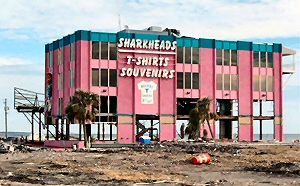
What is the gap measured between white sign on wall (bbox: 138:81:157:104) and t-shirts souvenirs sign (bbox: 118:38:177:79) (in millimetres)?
1047

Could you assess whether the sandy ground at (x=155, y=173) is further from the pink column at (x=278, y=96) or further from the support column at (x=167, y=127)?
the pink column at (x=278, y=96)

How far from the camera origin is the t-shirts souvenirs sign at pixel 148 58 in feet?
232

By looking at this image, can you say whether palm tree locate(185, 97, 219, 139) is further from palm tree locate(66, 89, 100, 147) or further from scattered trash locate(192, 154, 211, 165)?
scattered trash locate(192, 154, 211, 165)

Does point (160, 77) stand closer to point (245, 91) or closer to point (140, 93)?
point (140, 93)

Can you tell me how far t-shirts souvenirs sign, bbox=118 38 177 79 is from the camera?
70.6 m

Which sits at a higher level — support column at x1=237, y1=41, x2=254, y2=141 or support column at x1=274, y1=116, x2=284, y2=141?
support column at x1=237, y1=41, x2=254, y2=141

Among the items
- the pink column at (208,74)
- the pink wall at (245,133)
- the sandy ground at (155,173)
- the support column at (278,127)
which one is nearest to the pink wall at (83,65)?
the pink column at (208,74)

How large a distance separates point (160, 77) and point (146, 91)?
2.67 m

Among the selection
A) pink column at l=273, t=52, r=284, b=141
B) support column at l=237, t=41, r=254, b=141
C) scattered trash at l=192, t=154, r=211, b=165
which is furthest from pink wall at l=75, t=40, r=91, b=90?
scattered trash at l=192, t=154, r=211, b=165

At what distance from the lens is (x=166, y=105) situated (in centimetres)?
7300

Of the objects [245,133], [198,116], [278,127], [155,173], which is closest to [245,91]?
[245,133]

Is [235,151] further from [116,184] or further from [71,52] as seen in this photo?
[71,52]

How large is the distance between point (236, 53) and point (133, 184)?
5474 centimetres

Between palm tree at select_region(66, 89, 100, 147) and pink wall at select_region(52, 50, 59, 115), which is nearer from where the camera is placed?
palm tree at select_region(66, 89, 100, 147)
